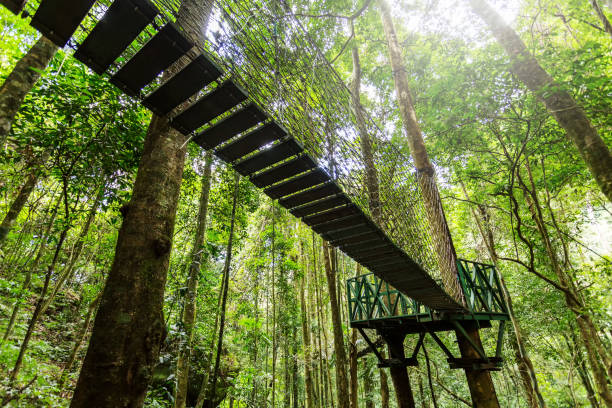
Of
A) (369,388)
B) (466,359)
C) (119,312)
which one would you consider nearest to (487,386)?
(466,359)

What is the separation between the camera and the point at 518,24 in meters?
5.46

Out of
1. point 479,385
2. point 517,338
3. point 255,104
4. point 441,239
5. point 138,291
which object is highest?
point 441,239

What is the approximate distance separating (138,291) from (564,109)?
4114mm

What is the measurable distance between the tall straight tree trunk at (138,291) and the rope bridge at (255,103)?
183mm

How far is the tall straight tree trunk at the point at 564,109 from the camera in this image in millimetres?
2885

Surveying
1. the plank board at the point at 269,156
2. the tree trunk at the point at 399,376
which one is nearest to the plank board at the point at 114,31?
the plank board at the point at 269,156

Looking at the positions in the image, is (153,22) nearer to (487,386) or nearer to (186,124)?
(186,124)

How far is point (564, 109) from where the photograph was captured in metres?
3.04

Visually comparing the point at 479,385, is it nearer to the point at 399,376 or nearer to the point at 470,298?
the point at 470,298

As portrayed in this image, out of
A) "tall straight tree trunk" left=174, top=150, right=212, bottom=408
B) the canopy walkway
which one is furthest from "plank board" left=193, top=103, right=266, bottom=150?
"tall straight tree trunk" left=174, top=150, right=212, bottom=408

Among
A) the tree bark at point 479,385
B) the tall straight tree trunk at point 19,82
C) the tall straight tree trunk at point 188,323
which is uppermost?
the tall straight tree trunk at point 19,82

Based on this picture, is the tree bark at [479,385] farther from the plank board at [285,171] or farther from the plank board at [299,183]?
the plank board at [285,171]

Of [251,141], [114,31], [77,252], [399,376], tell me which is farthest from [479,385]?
[77,252]

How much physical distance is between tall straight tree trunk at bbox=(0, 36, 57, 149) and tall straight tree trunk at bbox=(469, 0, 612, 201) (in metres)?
5.08
